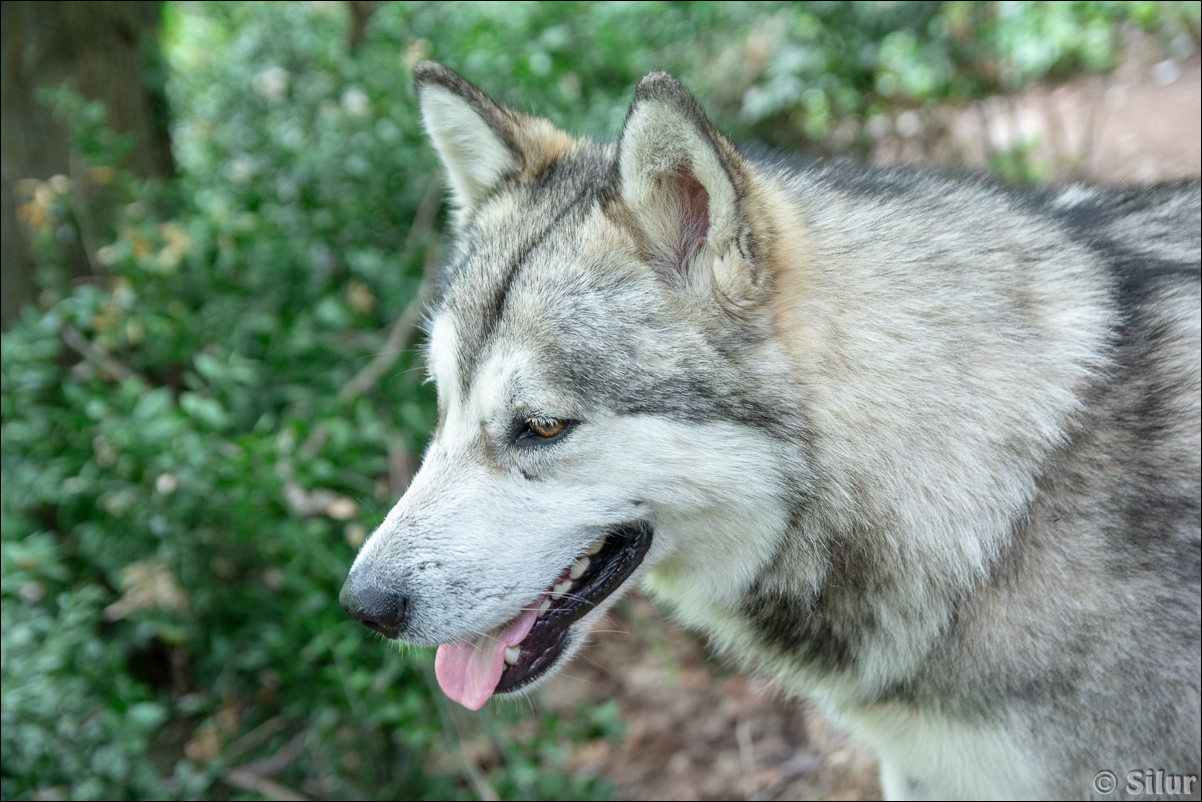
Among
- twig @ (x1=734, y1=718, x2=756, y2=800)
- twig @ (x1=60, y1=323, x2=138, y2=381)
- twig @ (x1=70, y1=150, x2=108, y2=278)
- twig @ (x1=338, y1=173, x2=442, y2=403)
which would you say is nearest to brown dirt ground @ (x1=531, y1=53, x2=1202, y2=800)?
twig @ (x1=734, y1=718, x2=756, y2=800)

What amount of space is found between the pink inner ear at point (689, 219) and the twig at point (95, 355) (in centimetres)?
274

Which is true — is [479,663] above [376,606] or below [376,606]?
below

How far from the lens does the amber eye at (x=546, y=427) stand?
7.17ft

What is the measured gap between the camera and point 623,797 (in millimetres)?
4074

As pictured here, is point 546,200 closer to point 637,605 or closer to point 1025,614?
point 1025,614

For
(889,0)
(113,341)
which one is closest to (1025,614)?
(113,341)

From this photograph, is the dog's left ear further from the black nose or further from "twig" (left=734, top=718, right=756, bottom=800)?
"twig" (left=734, top=718, right=756, bottom=800)

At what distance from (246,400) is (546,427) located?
218cm


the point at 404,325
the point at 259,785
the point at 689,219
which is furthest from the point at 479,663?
the point at 404,325

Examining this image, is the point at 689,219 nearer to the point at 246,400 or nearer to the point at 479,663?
the point at 479,663

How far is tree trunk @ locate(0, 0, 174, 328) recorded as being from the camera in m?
4.18

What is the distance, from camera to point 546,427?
2.20 meters

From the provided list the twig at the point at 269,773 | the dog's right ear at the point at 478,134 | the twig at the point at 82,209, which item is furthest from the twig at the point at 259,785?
the twig at the point at 82,209

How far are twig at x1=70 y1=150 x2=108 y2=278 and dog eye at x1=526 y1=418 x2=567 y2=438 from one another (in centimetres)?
297
